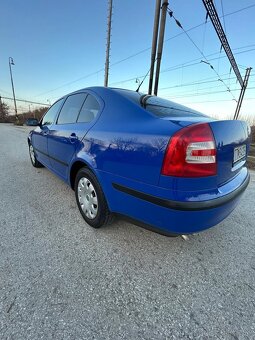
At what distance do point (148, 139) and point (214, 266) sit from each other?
4.32 feet

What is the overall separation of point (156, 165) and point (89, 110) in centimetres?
134

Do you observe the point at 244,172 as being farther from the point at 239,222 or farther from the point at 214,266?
the point at 214,266

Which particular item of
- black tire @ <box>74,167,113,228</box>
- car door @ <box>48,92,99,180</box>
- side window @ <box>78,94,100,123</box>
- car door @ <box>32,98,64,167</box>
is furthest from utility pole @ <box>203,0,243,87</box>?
black tire @ <box>74,167,113,228</box>

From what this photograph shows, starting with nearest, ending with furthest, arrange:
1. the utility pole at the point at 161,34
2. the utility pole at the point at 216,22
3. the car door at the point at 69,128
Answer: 1. the car door at the point at 69,128
2. the utility pole at the point at 161,34
3. the utility pole at the point at 216,22

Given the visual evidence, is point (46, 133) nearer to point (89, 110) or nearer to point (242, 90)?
point (89, 110)

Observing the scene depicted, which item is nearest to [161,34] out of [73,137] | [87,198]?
[73,137]

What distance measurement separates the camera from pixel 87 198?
2.24 metres

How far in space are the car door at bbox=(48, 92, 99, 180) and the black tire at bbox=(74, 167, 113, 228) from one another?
0.37m

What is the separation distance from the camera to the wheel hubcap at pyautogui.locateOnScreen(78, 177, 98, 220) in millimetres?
2139

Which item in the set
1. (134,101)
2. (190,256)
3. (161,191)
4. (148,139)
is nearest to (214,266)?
(190,256)

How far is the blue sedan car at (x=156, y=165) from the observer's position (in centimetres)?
134

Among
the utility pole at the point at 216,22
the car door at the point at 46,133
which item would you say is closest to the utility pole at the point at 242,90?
the utility pole at the point at 216,22

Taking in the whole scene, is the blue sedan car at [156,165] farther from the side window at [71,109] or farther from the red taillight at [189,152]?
the side window at [71,109]

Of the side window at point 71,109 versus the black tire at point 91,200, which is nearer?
the black tire at point 91,200
